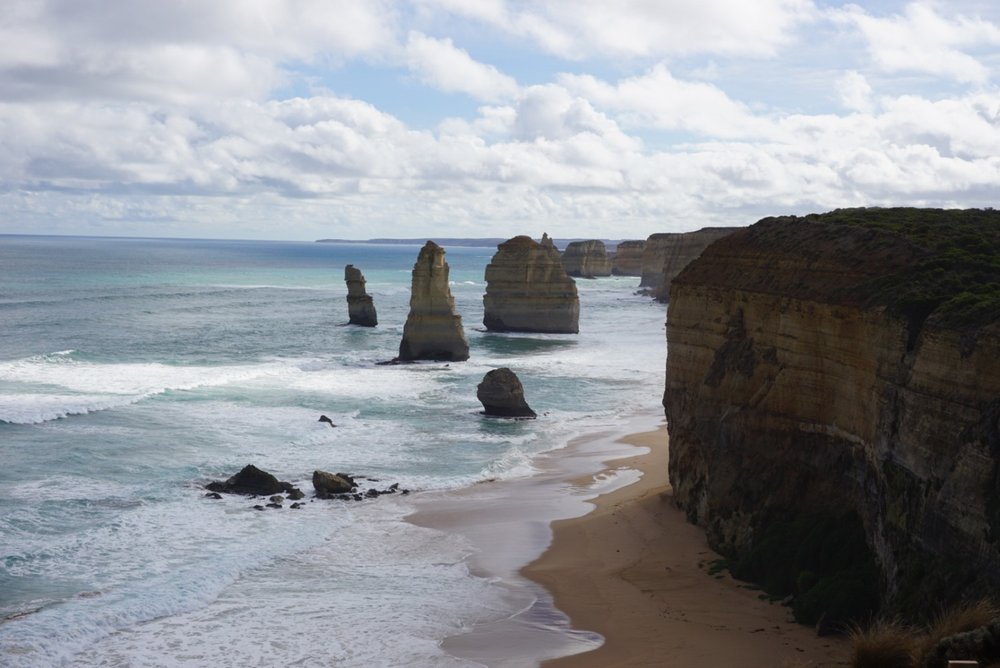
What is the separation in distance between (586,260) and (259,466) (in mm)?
134451

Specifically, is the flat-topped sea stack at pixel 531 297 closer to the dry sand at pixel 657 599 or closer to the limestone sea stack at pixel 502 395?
the limestone sea stack at pixel 502 395

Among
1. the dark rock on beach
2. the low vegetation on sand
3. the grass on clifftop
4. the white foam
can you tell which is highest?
the grass on clifftop

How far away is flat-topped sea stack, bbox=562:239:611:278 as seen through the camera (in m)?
164

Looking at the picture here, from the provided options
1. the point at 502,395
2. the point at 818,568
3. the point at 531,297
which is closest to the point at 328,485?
the point at 502,395

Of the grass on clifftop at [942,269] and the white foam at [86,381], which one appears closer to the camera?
the grass on clifftop at [942,269]

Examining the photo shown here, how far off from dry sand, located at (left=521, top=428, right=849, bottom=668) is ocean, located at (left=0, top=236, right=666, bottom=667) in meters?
1.77

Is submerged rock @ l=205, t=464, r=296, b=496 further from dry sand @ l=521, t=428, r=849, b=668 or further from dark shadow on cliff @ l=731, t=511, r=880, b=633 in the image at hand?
dark shadow on cliff @ l=731, t=511, r=880, b=633

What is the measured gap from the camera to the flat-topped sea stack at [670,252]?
10669 centimetres

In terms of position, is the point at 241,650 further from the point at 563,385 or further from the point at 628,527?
the point at 563,385

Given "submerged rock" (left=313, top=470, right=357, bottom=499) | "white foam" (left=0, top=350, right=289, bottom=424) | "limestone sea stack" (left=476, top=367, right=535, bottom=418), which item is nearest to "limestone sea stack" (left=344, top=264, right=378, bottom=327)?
"white foam" (left=0, top=350, right=289, bottom=424)

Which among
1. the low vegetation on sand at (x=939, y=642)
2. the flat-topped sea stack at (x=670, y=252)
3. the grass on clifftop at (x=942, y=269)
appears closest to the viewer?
the low vegetation on sand at (x=939, y=642)

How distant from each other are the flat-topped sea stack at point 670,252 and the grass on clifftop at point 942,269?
233 ft

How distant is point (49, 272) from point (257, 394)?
111614mm

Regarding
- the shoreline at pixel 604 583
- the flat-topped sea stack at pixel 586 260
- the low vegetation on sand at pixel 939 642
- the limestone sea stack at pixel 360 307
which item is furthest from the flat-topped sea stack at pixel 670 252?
the low vegetation on sand at pixel 939 642
